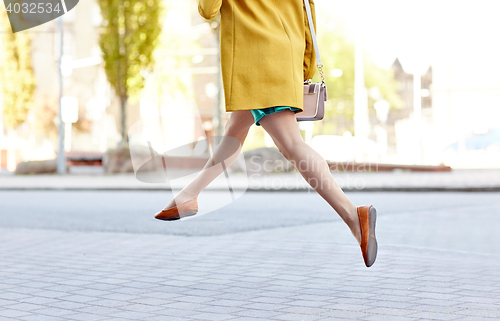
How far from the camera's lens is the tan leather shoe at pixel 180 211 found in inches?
160

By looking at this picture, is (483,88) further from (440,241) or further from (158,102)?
(440,241)

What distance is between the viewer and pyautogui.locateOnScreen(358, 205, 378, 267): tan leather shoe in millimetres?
3592

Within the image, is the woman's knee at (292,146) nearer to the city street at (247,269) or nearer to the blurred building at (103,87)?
the city street at (247,269)

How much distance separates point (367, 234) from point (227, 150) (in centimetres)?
93

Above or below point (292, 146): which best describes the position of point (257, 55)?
above

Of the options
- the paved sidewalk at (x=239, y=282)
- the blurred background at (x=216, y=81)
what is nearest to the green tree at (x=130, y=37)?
the blurred background at (x=216, y=81)

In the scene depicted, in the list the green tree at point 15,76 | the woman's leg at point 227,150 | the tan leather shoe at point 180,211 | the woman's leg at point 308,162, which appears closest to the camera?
the woman's leg at point 308,162

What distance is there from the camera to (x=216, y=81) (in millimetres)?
44719

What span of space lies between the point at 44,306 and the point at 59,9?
21261mm

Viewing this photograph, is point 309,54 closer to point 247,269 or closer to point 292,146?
point 292,146

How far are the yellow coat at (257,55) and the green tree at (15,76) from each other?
38491 mm

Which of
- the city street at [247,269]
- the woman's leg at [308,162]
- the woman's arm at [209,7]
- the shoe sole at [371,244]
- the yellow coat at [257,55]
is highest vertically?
the woman's arm at [209,7]

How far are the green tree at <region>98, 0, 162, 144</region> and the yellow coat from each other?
23973mm

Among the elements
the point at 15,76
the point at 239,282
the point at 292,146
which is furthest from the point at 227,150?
the point at 15,76
